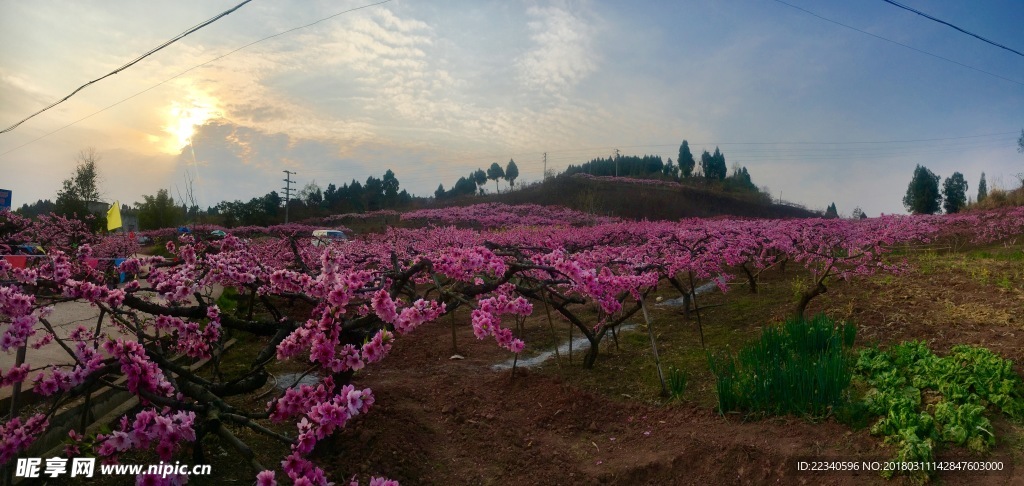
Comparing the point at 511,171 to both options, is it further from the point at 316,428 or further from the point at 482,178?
the point at 316,428

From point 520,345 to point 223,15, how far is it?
8.13 m

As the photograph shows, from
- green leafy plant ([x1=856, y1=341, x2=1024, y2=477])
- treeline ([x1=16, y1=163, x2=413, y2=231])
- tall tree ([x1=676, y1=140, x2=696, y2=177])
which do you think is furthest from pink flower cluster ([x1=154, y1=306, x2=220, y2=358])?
tall tree ([x1=676, y1=140, x2=696, y2=177])

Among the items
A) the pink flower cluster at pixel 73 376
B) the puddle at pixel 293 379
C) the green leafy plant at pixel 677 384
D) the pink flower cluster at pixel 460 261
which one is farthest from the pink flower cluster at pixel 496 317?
the puddle at pixel 293 379

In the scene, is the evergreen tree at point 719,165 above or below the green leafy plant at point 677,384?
above

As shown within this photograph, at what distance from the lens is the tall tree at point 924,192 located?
3108 centimetres

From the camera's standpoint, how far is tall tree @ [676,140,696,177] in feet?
152

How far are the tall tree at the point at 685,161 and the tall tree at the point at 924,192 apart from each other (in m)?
16.3

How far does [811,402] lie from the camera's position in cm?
423

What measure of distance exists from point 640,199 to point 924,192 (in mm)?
15825

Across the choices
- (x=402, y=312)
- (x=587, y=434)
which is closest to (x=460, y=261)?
(x=402, y=312)

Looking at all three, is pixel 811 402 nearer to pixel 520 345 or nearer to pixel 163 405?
pixel 520 345

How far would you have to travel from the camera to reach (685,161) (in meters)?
46.8

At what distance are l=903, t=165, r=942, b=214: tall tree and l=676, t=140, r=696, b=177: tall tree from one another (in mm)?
16290

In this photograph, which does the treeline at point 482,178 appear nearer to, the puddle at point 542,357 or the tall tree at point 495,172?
the tall tree at point 495,172
